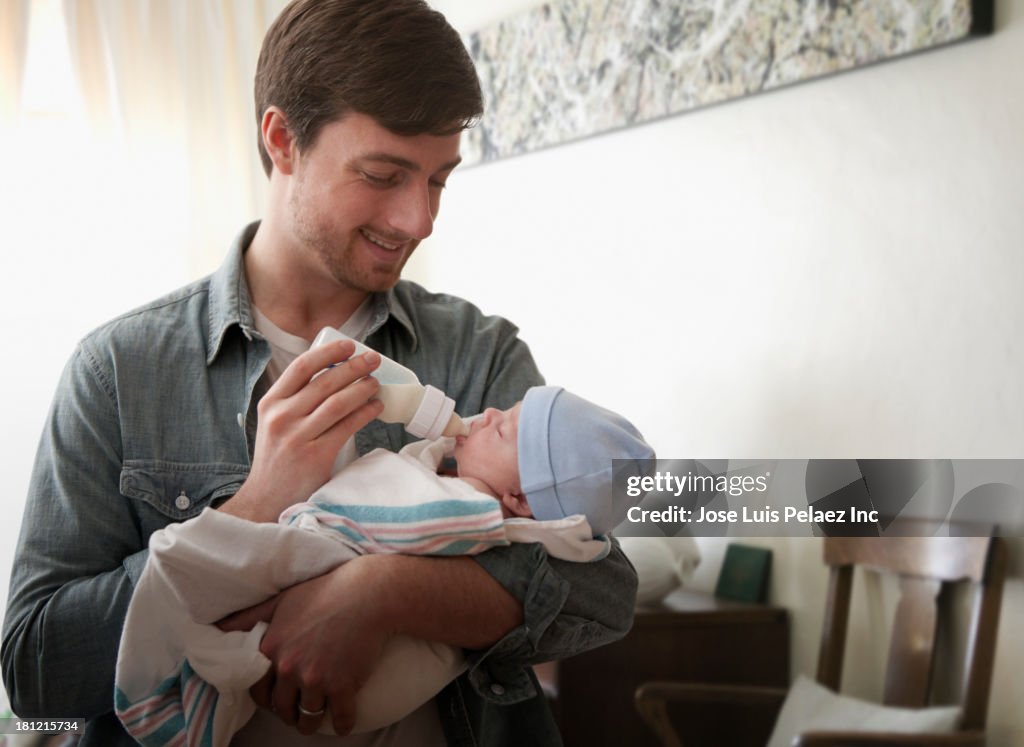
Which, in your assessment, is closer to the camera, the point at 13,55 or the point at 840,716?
the point at 840,716

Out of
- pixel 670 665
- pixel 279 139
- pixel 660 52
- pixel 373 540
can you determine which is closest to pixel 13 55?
pixel 279 139

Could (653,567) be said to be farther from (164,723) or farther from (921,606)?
(164,723)

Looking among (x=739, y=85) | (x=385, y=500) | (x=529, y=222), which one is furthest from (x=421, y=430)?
(x=529, y=222)

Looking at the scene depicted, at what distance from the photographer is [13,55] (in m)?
2.30

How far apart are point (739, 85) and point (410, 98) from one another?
112 centimetres

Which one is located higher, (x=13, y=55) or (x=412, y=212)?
(x=13, y=55)

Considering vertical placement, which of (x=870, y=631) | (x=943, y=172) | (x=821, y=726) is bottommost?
(x=821, y=726)

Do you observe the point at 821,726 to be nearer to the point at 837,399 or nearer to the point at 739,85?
the point at 837,399

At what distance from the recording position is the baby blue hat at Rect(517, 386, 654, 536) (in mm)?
1088

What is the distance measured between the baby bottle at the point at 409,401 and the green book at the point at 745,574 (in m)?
1.30

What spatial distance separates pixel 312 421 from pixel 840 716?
1.47 meters

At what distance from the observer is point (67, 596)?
1.04m

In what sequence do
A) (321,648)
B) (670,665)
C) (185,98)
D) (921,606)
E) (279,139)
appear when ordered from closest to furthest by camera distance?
(321,648)
(279,139)
(921,606)
(670,665)
(185,98)

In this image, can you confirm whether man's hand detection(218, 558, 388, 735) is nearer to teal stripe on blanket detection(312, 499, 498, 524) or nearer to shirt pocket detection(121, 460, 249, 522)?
teal stripe on blanket detection(312, 499, 498, 524)
